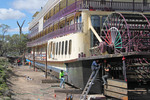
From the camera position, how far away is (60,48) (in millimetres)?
15945

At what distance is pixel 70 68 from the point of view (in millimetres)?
13125

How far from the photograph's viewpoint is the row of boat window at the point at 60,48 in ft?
45.7

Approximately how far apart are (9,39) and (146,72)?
1779 inches

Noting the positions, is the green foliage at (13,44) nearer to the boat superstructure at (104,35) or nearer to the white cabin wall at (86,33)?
the boat superstructure at (104,35)

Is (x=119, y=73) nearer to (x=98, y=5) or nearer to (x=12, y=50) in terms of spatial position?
(x=98, y=5)

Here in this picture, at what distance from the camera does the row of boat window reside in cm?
1392

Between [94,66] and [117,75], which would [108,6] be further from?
[94,66]

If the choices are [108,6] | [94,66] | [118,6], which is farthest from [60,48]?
[94,66]

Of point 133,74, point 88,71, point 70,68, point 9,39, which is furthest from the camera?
point 9,39

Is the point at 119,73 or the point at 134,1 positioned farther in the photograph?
the point at 134,1

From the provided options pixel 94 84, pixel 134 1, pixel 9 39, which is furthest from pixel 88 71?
pixel 9 39

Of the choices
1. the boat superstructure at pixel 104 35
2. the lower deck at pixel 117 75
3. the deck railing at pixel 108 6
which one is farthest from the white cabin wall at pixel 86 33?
the lower deck at pixel 117 75

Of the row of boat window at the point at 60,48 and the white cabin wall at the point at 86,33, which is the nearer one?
the white cabin wall at the point at 86,33

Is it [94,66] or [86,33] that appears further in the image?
[86,33]
